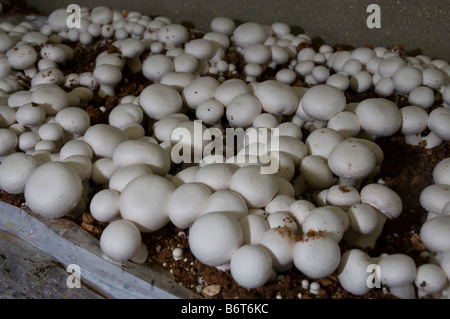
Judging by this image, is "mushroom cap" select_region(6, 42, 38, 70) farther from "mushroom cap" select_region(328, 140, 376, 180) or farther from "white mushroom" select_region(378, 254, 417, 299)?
"white mushroom" select_region(378, 254, 417, 299)

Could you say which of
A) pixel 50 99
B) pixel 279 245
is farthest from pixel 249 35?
pixel 279 245

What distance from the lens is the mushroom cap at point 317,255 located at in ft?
3.79

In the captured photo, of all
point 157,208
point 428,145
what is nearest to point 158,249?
point 157,208

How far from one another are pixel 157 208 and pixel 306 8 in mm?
1538

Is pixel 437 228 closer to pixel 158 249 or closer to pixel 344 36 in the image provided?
pixel 158 249

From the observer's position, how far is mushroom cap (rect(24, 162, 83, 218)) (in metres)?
1.35

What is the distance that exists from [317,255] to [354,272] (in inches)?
4.7

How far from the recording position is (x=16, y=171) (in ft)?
4.77

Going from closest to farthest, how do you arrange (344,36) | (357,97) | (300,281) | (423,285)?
(423,285), (300,281), (357,97), (344,36)

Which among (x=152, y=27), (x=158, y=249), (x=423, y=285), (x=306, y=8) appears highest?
(x=306, y=8)

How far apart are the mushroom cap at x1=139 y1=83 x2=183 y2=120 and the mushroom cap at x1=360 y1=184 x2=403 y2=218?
2.68 ft

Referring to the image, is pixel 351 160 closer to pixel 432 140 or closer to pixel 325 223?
pixel 325 223

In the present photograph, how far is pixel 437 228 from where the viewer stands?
1215 mm

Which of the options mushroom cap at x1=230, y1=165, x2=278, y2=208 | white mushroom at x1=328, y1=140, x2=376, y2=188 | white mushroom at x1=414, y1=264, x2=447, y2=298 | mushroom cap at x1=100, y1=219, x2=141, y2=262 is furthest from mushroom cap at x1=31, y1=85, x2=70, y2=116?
white mushroom at x1=414, y1=264, x2=447, y2=298
